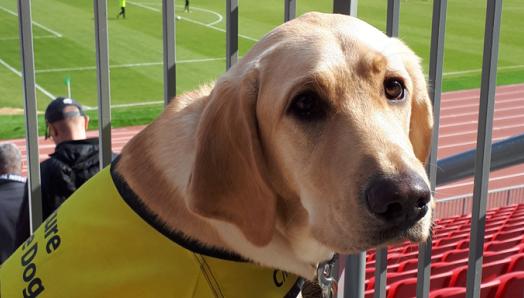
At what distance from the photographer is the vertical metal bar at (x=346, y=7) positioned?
2756 millimetres

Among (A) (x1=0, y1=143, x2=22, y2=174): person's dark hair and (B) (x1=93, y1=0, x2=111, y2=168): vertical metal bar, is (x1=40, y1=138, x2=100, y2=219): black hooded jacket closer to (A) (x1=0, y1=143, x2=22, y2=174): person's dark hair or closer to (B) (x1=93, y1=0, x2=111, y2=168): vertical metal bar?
(A) (x1=0, y1=143, x2=22, y2=174): person's dark hair

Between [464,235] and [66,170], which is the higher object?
[66,170]

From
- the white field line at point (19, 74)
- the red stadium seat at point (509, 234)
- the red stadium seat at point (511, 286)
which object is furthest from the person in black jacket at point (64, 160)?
the white field line at point (19, 74)

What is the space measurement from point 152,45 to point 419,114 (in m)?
28.8

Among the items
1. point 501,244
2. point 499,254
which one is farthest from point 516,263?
point 501,244

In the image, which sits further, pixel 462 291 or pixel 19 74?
pixel 19 74

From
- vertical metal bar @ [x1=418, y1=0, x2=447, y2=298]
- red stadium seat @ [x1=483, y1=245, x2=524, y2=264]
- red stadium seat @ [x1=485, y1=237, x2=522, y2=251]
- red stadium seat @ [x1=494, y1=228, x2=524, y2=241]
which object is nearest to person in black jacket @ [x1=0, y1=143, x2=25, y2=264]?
vertical metal bar @ [x1=418, y1=0, x2=447, y2=298]

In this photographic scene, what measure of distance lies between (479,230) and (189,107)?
1.26m

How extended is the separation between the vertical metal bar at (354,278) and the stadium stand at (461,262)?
0.18m

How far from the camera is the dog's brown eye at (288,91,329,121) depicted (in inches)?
88.8

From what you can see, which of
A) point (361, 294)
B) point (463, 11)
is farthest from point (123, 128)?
point (463, 11)

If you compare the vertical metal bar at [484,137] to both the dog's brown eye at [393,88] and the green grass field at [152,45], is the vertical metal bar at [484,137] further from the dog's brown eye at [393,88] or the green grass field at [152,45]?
the green grass field at [152,45]

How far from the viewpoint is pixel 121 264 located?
2.39 meters

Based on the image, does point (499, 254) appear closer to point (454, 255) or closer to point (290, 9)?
point (454, 255)
